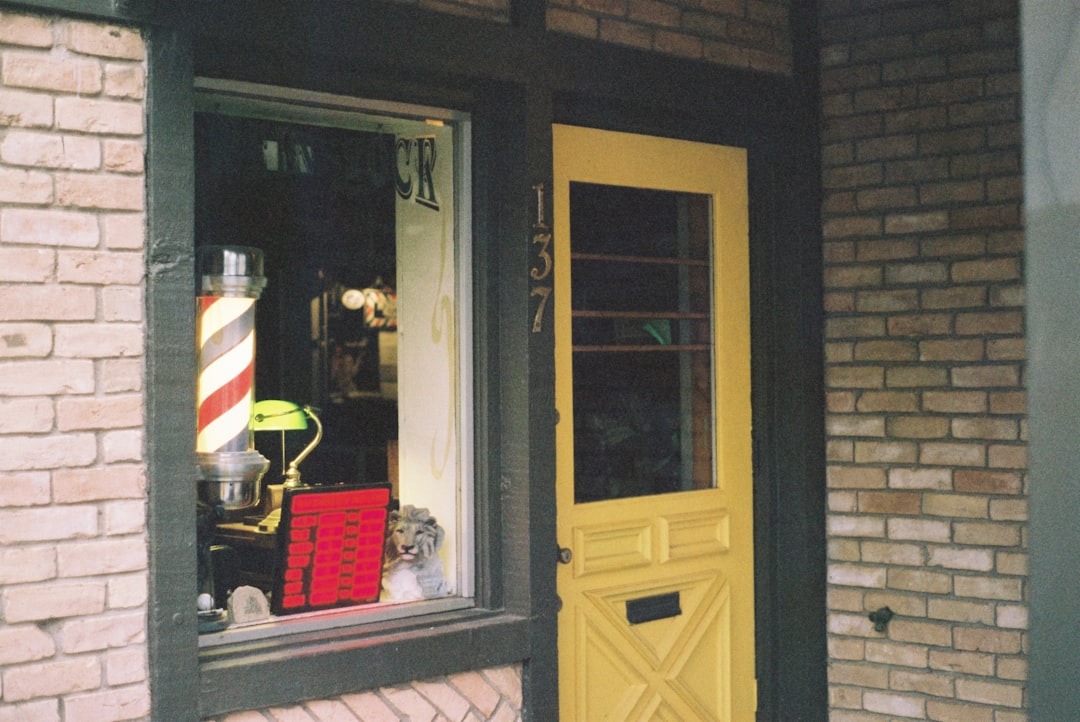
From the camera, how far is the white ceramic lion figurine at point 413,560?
11.5 feet

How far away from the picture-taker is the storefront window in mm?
3260

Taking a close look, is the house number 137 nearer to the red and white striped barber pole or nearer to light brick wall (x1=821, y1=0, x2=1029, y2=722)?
the red and white striped barber pole

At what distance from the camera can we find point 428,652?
10.7ft

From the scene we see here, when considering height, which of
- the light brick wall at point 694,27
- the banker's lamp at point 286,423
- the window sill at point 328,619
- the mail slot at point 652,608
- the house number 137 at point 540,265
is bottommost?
the mail slot at point 652,608

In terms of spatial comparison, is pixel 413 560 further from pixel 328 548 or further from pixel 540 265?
pixel 540 265

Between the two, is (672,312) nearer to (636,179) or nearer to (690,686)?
(636,179)

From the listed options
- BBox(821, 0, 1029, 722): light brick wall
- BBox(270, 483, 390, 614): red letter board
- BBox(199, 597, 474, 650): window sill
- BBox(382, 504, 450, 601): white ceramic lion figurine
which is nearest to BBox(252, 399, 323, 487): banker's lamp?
BBox(270, 483, 390, 614): red letter board

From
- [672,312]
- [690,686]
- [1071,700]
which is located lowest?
[690,686]

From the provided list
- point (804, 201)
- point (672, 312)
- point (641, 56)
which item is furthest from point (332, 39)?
point (804, 201)

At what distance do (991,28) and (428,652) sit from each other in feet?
9.30

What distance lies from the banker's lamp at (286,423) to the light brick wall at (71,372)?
69 centimetres

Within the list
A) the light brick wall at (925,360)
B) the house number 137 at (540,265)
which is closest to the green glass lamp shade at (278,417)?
the house number 137 at (540,265)

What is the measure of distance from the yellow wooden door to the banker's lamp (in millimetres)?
826

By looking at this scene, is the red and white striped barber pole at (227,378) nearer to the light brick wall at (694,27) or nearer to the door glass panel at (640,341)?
the door glass panel at (640,341)
